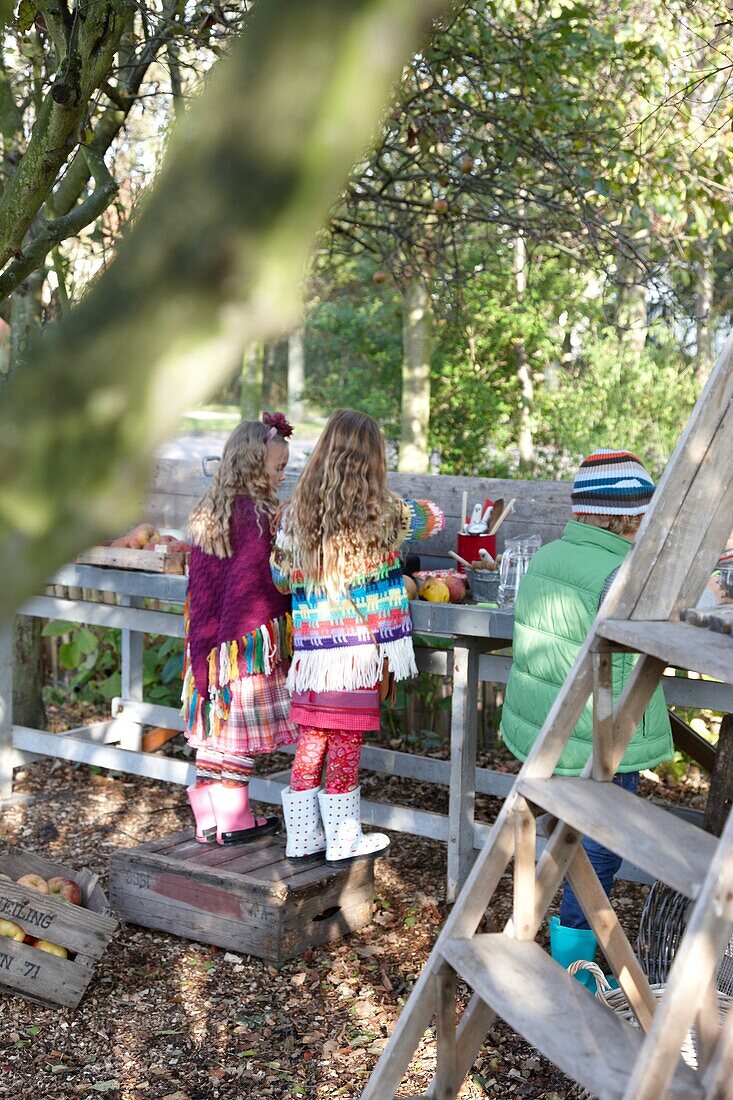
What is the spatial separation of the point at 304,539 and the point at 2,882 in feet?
4.93

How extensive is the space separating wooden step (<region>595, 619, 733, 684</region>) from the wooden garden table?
182 centimetres

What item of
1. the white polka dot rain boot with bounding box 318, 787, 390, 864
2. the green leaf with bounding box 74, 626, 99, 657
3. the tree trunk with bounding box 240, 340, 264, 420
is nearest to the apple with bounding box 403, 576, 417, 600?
the white polka dot rain boot with bounding box 318, 787, 390, 864

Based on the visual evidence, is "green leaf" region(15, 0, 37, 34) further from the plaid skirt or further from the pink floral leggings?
the pink floral leggings

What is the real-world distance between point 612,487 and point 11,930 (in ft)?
7.59

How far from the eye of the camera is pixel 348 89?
0.64 m

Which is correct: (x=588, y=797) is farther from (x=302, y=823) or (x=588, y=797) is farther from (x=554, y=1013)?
(x=302, y=823)

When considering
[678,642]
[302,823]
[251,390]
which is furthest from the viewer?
[251,390]

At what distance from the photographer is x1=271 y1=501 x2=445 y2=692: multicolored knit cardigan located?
4.25m

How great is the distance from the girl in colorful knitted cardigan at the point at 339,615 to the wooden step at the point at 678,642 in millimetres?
2008

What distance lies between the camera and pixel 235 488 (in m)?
4.46

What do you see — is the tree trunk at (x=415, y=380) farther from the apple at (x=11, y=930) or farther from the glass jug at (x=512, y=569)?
the apple at (x=11, y=930)

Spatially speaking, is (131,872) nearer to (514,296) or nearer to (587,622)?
(587,622)

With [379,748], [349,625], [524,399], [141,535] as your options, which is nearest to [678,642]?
[349,625]

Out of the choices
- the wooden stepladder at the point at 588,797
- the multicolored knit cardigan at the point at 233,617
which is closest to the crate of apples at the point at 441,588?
the multicolored knit cardigan at the point at 233,617
